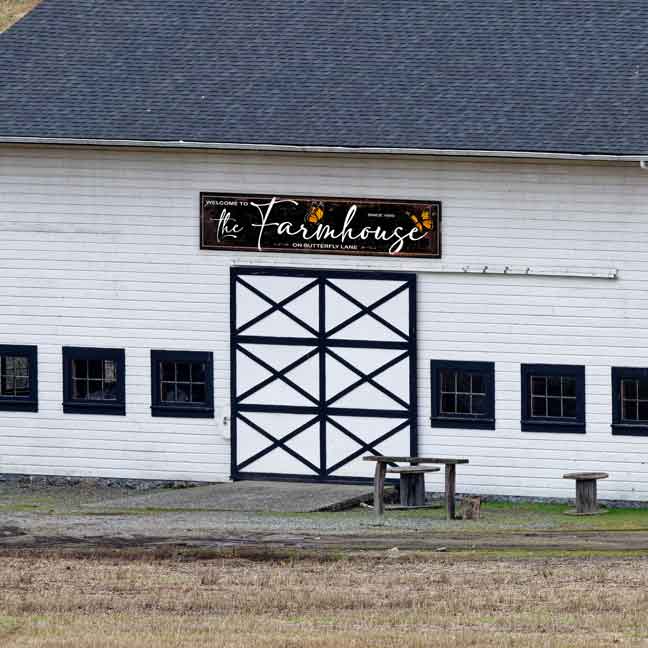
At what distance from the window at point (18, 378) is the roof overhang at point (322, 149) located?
334 cm

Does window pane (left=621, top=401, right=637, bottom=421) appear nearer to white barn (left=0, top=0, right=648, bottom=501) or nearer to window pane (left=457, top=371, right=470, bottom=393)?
white barn (left=0, top=0, right=648, bottom=501)

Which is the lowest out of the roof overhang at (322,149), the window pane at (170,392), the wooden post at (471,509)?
the wooden post at (471,509)

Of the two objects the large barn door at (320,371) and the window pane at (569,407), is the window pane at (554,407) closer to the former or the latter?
the window pane at (569,407)

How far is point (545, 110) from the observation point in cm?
3136

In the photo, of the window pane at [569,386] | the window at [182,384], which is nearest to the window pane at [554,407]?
the window pane at [569,386]

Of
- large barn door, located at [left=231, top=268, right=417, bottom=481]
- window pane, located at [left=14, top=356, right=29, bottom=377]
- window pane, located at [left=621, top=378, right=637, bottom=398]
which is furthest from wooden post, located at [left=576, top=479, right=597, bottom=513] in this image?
window pane, located at [left=14, top=356, right=29, bottom=377]

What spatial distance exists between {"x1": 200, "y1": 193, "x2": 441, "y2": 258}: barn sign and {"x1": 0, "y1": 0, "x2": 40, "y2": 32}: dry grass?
117 feet

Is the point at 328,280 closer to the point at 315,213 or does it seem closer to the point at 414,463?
the point at 315,213

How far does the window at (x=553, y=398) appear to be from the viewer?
3058 cm

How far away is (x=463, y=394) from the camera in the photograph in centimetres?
3120

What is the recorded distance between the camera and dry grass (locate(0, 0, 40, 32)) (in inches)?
2628

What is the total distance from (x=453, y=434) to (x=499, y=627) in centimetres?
1035

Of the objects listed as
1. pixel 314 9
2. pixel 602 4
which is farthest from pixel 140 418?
pixel 602 4

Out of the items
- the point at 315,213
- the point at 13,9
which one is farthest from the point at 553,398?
the point at 13,9
